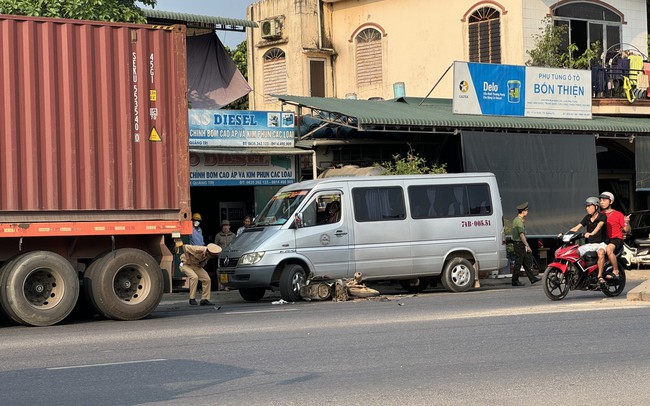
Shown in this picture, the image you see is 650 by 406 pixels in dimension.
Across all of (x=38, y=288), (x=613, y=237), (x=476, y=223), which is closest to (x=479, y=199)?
(x=476, y=223)

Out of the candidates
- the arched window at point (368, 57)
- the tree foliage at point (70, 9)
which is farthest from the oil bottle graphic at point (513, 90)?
the tree foliage at point (70, 9)

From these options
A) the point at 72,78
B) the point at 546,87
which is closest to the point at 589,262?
the point at 72,78

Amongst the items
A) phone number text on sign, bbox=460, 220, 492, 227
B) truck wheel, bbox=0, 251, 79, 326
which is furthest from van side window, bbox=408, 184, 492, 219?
truck wheel, bbox=0, 251, 79, 326

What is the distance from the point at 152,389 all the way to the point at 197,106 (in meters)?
19.9

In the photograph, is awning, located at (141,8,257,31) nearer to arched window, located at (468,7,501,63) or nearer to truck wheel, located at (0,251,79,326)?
arched window, located at (468,7,501,63)

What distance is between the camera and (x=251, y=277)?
1844 cm

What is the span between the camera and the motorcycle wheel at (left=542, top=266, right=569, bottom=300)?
16.3 m

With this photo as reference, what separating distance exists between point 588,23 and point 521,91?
6.43 metres

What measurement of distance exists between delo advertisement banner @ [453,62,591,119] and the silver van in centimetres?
546

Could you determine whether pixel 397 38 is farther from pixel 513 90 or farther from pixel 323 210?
pixel 323 210

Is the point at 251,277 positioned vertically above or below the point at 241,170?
below

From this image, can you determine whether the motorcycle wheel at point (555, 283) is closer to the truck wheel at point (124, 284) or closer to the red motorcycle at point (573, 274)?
the red motorcycle at point (573, 274)

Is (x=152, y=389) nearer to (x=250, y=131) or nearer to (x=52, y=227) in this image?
(x=52, y=227)

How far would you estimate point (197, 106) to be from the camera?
1096 inches
